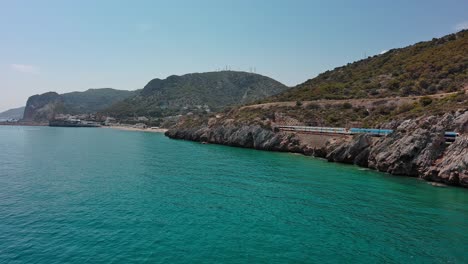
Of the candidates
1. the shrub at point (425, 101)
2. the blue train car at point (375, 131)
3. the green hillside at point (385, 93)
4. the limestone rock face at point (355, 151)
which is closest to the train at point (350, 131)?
the blue train car at point (375, 131)

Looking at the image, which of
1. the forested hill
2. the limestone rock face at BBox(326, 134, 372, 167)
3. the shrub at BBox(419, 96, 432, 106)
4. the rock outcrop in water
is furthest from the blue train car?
the forested hill

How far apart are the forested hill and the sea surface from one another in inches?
2078

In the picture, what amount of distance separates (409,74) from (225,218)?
9392 cm

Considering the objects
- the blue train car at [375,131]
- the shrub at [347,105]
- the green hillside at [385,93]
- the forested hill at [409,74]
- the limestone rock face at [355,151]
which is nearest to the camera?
the limestone rock face at [355,151]

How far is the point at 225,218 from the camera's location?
Result: 26.0 m

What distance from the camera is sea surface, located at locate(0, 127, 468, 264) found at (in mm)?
19250

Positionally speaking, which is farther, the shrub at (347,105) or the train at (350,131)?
the shrub at (347,105)

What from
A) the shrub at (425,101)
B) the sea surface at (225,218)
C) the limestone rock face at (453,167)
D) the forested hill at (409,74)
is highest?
the forested hill at (409,74)

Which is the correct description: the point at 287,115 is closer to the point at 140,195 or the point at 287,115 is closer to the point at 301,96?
the point at 301,96

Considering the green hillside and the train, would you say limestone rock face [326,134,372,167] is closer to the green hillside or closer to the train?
the train

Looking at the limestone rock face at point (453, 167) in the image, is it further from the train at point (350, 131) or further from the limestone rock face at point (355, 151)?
the limestone rock face at point (355, 151)

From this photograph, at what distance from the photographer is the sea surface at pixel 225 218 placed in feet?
63.2

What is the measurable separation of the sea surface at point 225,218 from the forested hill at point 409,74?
5277cm

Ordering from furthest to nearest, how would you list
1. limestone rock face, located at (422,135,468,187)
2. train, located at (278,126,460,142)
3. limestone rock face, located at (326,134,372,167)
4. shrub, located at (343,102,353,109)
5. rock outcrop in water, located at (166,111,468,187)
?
shrub, located at (343,102,353,109)
limestone rock face, located at (326,134,372,167)
train, located at (278,126,460,142)
rock outcrop in water, located at (166,111,468,187)
limestone rock face, located at (422,135,468,187)
